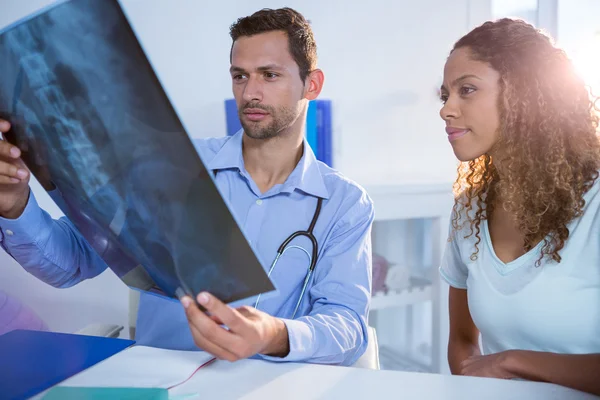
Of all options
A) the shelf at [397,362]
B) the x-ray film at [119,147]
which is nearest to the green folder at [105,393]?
the x-ray film at [119,147]

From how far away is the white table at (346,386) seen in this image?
708 mm

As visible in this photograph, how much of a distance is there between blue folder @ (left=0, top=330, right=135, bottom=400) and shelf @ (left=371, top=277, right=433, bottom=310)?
1337 mm

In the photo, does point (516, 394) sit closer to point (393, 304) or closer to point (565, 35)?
point (393, 304)

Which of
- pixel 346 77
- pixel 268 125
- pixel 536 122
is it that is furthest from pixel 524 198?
pixel 346 77

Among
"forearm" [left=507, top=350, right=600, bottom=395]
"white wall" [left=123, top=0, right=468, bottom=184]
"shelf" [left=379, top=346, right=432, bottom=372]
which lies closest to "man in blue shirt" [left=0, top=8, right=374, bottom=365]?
"forearm" [left=507, top=350, right=600, bottom=395]

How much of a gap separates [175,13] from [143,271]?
1428 millimetres

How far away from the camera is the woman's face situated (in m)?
1.15

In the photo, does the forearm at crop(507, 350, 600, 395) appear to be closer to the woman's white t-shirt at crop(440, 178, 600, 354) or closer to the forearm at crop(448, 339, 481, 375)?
the woman's white t-shirt at crop(440, 178, 600, 354)

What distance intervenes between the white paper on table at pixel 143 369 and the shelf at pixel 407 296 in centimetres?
131

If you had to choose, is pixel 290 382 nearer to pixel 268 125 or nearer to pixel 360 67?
pixel 268 125

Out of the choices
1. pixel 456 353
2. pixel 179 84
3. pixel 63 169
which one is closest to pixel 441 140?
pixel 179 84

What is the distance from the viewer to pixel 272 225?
1.22 metres

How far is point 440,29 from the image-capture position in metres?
2.41

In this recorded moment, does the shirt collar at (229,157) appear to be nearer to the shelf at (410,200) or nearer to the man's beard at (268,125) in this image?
the man's beard at (268,125)
